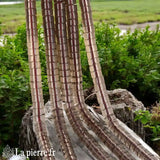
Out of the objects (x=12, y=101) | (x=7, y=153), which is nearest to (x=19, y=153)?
(x=7, y=153)

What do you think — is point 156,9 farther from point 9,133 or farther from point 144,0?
point 9,133

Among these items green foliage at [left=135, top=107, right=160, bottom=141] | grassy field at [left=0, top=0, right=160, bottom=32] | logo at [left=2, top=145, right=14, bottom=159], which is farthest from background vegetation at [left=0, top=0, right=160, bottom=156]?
grassy field at [left=0, top=0, right=160, bottom=32]

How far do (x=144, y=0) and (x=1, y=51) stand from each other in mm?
2634

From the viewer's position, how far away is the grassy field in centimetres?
310

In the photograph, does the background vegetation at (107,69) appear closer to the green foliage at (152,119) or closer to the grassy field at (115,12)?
the green foliage at (152,119)

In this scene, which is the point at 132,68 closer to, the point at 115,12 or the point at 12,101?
the point at 12,101

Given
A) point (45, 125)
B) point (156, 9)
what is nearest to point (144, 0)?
point (156, 9)

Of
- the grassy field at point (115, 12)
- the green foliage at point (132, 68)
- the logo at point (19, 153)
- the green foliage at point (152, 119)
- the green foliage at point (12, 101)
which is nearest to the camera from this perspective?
the logo at point (19, 153)

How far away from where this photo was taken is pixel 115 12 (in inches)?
141

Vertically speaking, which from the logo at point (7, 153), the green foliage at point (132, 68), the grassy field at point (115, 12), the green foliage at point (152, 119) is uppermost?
the grassy field at point (115, 12)

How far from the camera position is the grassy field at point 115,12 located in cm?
310

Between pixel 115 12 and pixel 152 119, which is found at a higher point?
pixel 115 12

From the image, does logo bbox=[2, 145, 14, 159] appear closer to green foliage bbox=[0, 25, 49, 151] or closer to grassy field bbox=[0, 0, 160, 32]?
green foliage bbox=[0, 25, 49, 151]

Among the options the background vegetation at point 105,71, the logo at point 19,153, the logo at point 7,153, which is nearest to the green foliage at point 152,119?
the background vegetation at point 105,71
